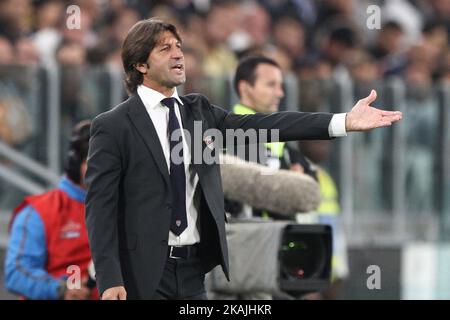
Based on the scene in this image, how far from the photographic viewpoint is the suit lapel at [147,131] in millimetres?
6145

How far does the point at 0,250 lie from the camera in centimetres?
1015

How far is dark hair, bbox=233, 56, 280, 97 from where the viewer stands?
8758mm

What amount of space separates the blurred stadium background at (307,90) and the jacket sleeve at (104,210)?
3.84m

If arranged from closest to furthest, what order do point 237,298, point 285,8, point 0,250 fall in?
point 237,298
point 0,250
point 285,8

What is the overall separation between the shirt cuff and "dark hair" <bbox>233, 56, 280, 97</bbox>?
2684 millimetres

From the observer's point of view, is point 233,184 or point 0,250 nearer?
point 233,184

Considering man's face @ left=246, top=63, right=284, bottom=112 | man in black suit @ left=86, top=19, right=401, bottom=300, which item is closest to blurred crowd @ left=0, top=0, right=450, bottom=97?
man's face @ left=246, top=63, right=284, bottom=112

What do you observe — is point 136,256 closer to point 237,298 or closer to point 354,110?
point 354,110

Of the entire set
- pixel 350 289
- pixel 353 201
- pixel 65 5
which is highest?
pixel 65 5

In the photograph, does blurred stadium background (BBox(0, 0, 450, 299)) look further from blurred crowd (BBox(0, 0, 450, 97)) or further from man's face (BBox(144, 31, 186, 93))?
man's face (BBox(144, 31, 186, 93))

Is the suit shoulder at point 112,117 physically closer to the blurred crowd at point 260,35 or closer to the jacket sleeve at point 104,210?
the jacket sleeve at point 104,210

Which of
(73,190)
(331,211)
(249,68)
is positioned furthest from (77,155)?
(331,211)
